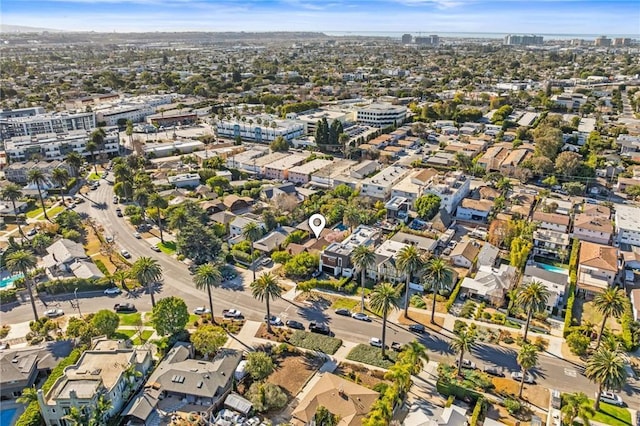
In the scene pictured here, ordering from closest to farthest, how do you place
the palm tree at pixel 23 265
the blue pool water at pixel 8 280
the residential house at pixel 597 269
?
the palm tree at pixel 23 265 → the residential house at pixel 597 269 → the blue pool water at pixel 8 280

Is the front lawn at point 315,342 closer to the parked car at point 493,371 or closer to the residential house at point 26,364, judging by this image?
the parked car at point 493,371

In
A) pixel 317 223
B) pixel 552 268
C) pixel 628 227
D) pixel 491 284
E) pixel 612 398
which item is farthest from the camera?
pixel 317 223

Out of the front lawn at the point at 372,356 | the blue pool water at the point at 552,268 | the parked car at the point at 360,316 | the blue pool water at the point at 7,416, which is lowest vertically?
the blue pool water at the point at 7,416

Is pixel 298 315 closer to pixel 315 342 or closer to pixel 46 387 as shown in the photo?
pixel 315 342

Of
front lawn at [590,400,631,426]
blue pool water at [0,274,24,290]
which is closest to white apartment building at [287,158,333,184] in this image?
blue pool water at [0,274,24,290]

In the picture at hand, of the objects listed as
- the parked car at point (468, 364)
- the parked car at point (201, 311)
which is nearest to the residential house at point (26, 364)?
the parked car at point (201, 311)

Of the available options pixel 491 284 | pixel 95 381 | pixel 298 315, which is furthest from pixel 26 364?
pixel 491 284

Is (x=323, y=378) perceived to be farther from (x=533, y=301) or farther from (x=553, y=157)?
(x=553, y=157)
